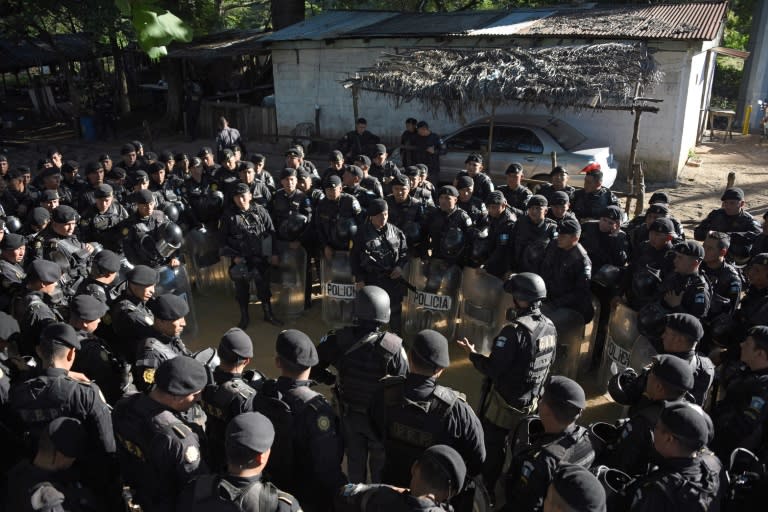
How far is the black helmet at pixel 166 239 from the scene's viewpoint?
616cm

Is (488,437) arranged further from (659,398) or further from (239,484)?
(239,484)

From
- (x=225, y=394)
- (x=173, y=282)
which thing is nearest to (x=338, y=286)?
(x=173, y=282)

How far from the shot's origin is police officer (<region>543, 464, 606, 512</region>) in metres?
2.32

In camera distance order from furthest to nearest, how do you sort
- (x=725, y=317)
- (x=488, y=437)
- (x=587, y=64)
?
(x=587, y=64) < (x=725, y=317) < (x=488, y=437)

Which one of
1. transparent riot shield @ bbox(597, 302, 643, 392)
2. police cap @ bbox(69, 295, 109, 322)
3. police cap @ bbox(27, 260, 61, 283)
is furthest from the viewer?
transparent riot shield @ bbox(597, 302, 643, 392)

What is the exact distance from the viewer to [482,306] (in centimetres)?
634

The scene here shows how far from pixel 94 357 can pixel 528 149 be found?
28.7 feet

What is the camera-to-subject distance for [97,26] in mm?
16484

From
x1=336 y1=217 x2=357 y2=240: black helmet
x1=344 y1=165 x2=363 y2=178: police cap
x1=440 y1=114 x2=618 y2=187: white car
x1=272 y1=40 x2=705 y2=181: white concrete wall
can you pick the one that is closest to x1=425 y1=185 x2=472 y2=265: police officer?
x1=336 y1=217 x2=357 y2=240: black helmet

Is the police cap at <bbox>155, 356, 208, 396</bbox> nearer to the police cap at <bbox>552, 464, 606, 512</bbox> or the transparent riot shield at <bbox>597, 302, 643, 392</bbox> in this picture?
the police cap at <bbox>552, 464, 606, 512</bbox>

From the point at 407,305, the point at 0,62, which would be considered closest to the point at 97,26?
A: the point at 0,62

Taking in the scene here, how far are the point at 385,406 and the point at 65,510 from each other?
1.61 m

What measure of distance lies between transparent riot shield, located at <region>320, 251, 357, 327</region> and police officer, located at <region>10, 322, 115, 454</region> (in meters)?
3.58

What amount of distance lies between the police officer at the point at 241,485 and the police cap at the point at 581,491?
113 centimetres
